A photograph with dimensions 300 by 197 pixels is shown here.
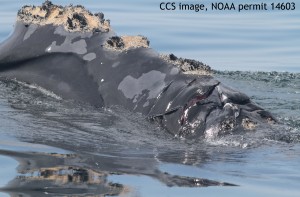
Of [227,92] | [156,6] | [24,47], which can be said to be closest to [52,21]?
[24,47]

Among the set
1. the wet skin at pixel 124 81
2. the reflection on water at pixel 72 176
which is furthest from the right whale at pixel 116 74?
the reflection on water at pixel 72 176

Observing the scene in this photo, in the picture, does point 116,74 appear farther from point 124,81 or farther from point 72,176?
point 72,176

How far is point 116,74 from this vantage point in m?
8.49

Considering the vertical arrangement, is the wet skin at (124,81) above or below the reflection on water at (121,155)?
above

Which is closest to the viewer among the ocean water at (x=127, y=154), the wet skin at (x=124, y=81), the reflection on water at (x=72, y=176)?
the reflection on water at (x=72, y=176)

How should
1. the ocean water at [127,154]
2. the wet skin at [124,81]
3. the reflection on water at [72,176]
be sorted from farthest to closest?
the wet skin at [124,81] < the ocean water at [127,154] < the reflection on water at [72,176]

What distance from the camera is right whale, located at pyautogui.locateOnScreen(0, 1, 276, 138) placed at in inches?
298

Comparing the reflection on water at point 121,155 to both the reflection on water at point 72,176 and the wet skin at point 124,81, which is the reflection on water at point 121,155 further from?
the wet skin at point 124,81

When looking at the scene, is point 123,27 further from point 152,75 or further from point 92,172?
point 92,172

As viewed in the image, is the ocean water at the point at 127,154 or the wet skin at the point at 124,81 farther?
the wet skin at the point at 124,81

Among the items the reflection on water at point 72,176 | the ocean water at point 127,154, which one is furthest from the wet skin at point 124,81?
the reflection on water at point 72,176

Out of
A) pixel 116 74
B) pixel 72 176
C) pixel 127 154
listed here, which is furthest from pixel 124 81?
pixel 72 176

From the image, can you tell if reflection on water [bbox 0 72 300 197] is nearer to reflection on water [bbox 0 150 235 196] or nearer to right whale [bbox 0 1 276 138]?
reflection on water [bbox 0 150 235 196]

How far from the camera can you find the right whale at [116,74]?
7.57 meters
